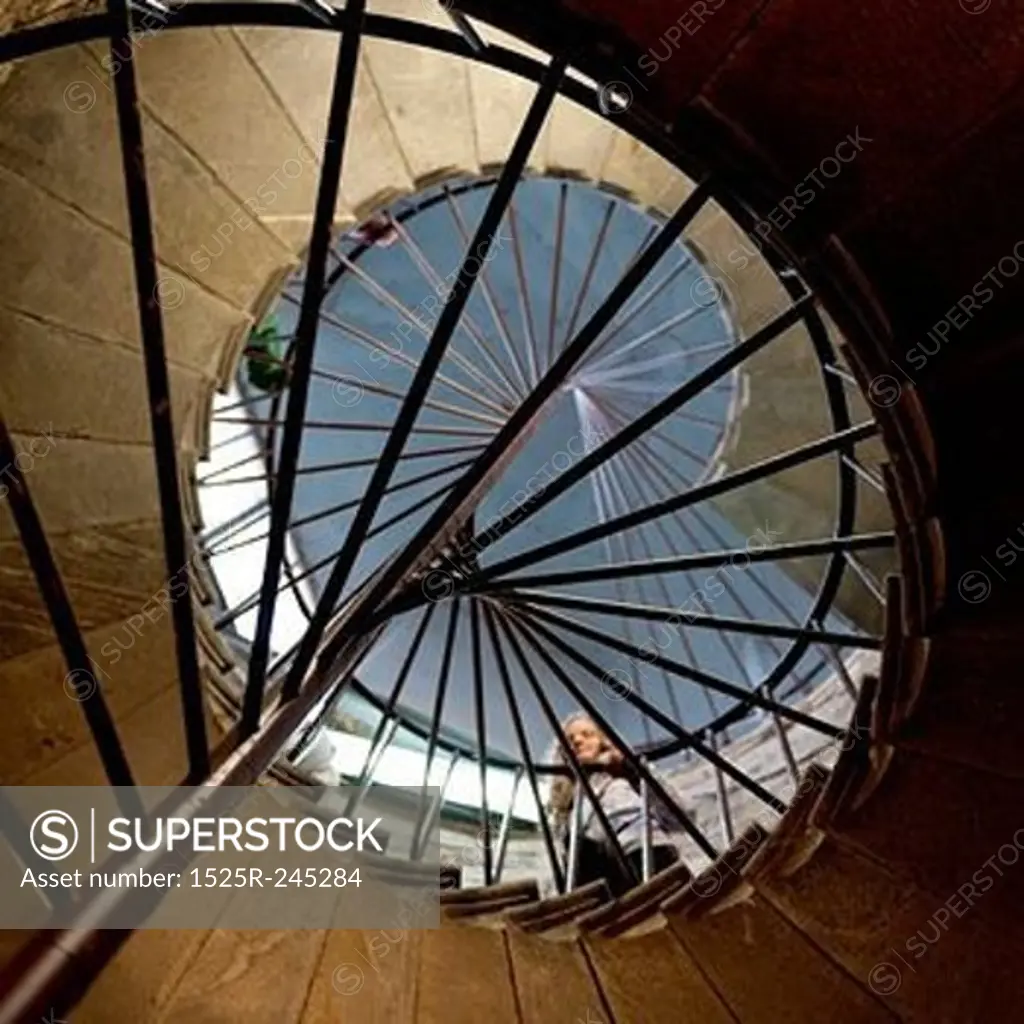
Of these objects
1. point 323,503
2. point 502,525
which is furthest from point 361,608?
point 323,503

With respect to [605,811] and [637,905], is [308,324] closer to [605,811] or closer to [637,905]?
[637,905]

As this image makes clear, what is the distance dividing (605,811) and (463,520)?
2834 mm

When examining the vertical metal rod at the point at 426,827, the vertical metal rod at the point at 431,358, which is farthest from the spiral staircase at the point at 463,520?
the vertical metal rod at the point at 426,827

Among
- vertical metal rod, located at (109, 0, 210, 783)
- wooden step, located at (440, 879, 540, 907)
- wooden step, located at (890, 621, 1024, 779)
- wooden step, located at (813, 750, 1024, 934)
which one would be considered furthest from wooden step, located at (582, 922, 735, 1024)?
vertical metal rod, located at (109, 0, 210, 783)

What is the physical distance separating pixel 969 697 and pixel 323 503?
7.63 m

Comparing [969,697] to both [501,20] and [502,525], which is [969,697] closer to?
[502,525]

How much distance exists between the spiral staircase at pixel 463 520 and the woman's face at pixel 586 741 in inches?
75.0

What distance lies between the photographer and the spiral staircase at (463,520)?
6.84 feet

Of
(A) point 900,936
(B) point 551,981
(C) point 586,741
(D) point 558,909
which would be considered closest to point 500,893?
(D) point 558,909

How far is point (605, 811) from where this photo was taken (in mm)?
5512

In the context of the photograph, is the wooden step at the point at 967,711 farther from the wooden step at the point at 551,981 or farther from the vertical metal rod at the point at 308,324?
the vertical metal rod at the point at 308,324

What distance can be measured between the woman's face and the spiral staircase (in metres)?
1.90

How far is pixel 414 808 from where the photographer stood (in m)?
5.52

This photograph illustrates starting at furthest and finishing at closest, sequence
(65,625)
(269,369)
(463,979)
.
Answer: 1. (269,369)
2. (463,979)
3. (65,625)
